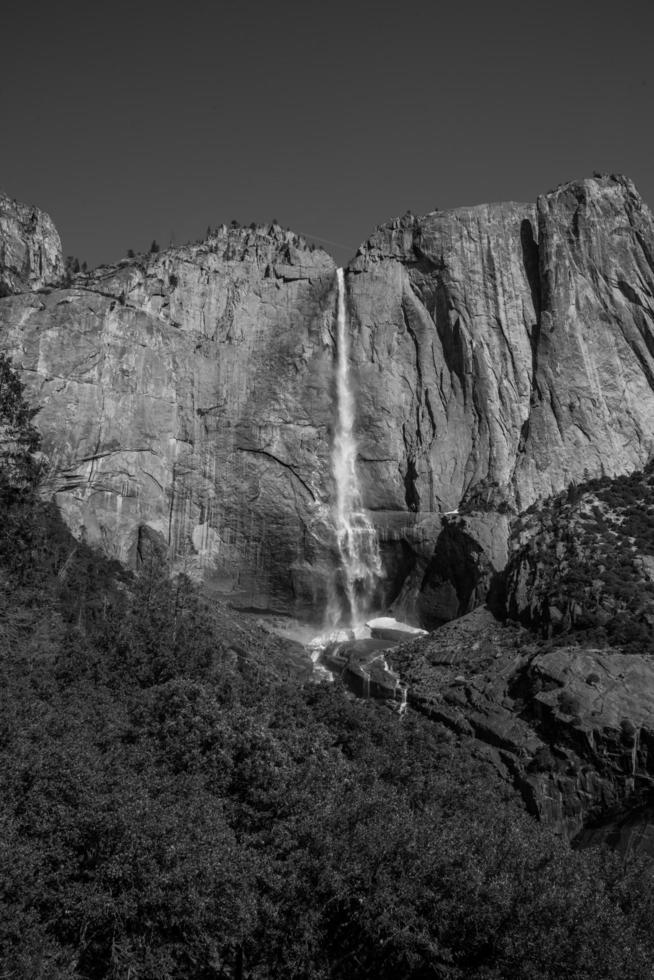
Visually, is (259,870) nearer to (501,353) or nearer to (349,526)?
(349,526)

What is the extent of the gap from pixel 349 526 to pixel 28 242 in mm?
73441

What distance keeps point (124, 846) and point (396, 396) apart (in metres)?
55.1

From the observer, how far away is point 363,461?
71.0 m

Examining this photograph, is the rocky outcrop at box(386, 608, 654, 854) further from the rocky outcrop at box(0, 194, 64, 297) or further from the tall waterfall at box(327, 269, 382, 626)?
the rocky outcrop at box(0, 194, 64, 297)

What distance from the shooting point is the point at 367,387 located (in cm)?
7238

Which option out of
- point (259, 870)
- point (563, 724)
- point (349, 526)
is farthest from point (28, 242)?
point (259, 870)

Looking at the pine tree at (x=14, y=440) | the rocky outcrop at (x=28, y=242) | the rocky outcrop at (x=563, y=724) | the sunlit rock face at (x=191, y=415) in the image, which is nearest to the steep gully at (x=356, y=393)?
the sunlit rock face at (x=191, y=415)

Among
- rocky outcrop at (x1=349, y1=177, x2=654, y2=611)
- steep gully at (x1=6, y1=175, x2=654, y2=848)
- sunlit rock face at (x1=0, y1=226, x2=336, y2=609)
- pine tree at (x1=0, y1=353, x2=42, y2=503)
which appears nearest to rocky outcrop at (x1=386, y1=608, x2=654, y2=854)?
steep gully at (x1=6, y1=175, x2=654, y2=848)

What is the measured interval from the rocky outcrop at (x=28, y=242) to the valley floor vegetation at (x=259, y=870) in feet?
300

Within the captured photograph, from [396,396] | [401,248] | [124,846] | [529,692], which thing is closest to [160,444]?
[396,396]

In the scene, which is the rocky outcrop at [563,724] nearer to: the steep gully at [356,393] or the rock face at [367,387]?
the rock face at [367,387]

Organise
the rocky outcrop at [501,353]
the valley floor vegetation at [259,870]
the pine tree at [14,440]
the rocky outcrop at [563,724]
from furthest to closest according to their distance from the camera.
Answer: the rocky outcrop at [501,353] < the rocky outcrop at [563,724] < the pine tree at [14,440] < the valley floor vegetation at [259,870]

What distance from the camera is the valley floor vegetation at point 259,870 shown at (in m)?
19.8

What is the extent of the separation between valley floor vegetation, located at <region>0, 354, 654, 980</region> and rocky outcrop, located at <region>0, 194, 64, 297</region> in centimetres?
9152
